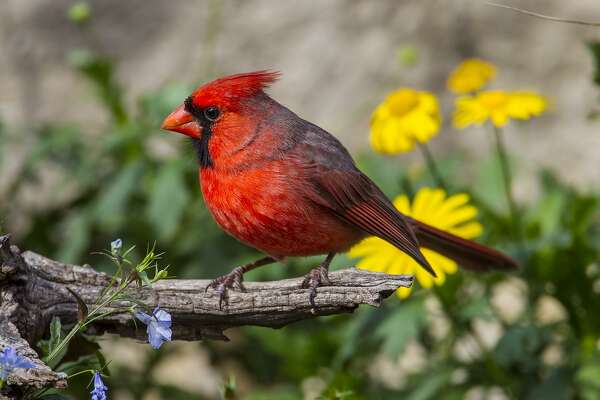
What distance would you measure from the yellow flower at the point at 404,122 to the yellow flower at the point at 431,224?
0.22 metres

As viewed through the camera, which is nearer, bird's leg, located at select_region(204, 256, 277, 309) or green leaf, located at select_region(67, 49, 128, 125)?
bird's leg, located at select_region(204, 256, 277, 309)

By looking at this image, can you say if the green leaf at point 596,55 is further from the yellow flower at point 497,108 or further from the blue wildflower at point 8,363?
the blue wildflower at point 8,363

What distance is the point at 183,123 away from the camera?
307 centimetres

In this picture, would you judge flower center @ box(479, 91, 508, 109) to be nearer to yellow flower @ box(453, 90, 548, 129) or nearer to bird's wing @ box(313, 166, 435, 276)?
yellow flower @ box(453, 90, 548, 129)

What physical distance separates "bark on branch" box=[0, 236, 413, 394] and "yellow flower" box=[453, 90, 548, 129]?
100 centimetres

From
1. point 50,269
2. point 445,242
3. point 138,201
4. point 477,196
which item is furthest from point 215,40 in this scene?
point 50,269

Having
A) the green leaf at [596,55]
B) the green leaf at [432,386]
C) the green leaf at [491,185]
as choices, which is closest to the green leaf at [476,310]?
the green leaf at [432,386]

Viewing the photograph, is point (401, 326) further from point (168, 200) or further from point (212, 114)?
point (168, 200)

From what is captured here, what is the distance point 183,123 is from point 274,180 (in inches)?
13.8

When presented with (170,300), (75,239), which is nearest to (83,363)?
(170,300)

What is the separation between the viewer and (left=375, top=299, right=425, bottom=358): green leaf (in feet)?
11.3

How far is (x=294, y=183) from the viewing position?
297cm

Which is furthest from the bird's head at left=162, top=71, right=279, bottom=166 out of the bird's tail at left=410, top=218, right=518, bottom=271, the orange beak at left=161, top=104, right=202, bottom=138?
the bird's tail at left=410, top=218, right=518, bottom=271

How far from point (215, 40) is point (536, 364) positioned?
2608 mm
